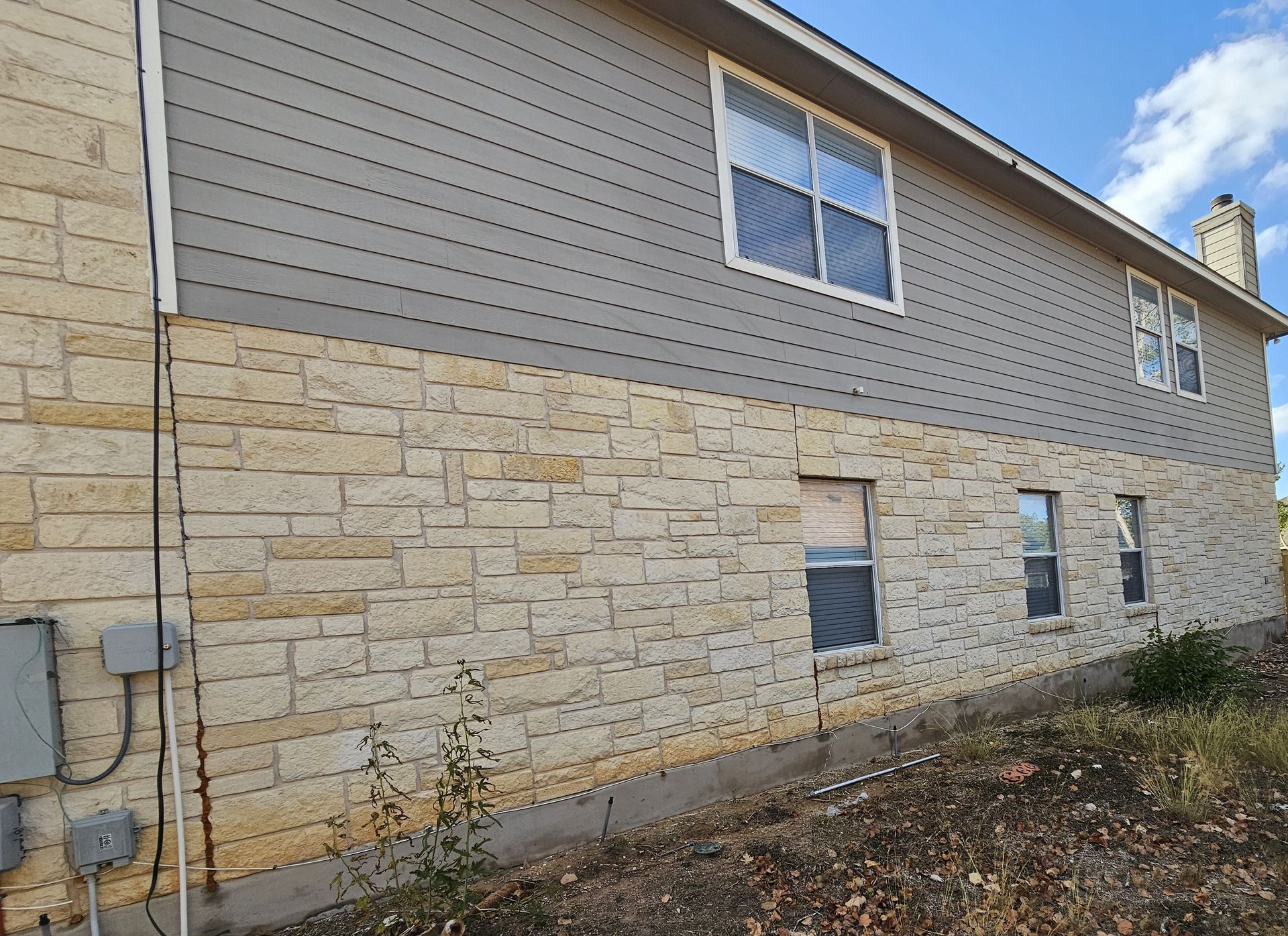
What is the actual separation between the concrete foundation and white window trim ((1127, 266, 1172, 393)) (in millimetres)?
4330

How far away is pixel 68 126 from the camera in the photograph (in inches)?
117

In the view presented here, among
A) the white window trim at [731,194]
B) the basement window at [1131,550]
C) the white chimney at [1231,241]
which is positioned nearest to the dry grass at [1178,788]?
the white window trim at [731,194]

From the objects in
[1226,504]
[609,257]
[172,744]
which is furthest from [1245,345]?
[172,744]

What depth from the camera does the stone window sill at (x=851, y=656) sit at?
17.5 ft

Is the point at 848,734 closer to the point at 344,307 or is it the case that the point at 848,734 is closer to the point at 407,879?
the point at 407,879

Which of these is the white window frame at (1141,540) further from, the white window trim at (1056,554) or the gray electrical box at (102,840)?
the gray electrical box at (102,840)

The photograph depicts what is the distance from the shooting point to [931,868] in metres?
3.71

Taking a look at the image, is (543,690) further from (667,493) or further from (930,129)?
(930,129)

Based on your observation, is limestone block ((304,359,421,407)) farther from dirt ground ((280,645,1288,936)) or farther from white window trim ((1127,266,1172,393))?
white window trim ((1127,266,1172,393))

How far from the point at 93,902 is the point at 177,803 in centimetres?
41

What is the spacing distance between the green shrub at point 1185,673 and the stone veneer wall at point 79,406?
319 inches

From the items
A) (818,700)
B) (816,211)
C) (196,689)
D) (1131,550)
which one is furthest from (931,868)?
(1131,550)

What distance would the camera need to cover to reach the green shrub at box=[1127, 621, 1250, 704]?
6.78m

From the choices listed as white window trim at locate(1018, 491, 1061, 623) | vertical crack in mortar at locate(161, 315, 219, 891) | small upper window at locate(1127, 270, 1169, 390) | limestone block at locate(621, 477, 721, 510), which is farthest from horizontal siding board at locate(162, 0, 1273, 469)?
small upper window at locate(1127, 270, 1169, 390)
